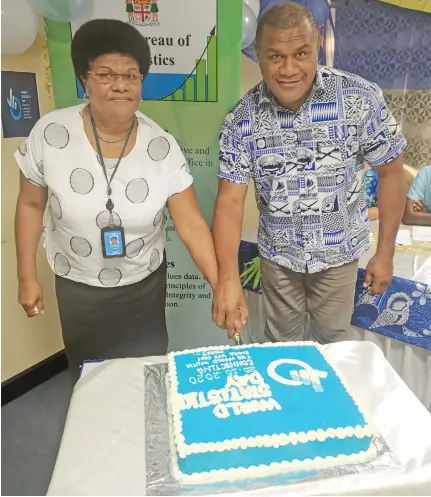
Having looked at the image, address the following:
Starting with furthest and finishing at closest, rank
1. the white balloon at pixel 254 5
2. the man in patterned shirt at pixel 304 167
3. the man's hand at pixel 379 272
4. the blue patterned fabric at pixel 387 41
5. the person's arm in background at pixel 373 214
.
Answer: the blue patterned fabric at pixel 387 41 < the person's arm in background at pixel 373 214 < the white balloon at pixel 254 5 < the man's hand at pixel 379 272 < the man in patterned shirt at pixel 304 167

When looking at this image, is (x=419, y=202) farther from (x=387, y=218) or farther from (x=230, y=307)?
(x=230, y=307)

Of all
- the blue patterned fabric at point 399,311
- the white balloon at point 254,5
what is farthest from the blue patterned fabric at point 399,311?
the white balloon at point 254,5

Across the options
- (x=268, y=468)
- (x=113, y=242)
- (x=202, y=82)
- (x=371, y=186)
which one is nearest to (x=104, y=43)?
(x=202, y=82)

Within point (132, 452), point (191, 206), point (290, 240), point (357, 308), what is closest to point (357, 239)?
point (290, 240)

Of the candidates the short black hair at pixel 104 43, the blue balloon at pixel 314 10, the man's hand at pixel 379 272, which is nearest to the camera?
the short black hair at pixel 104 43

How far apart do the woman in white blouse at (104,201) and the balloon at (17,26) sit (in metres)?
0.31

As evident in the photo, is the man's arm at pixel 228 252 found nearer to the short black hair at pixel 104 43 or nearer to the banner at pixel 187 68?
the banner at pixel 187 68

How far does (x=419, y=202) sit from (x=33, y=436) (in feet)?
6.31

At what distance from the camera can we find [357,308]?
1.76 m

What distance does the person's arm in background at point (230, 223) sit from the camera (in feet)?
4.27

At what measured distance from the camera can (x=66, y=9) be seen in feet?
4.22

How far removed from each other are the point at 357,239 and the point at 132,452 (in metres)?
0.97

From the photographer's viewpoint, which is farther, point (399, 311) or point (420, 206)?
point (420, 206)

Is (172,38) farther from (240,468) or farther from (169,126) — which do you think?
(240,468)
